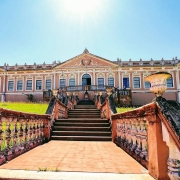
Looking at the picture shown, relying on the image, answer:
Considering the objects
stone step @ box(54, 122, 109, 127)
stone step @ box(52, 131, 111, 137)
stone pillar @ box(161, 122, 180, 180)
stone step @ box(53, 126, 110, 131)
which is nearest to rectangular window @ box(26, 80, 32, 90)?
stone step @ box(54, 122, 109, 127)

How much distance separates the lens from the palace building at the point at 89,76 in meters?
30.1

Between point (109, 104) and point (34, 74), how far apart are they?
26.1 metres

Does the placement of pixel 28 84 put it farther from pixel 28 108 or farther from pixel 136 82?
pixel 136 82

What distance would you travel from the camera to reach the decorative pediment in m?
31.0

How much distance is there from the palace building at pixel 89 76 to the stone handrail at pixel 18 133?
79.6 ft

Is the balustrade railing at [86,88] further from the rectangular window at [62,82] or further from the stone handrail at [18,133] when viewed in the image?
the stone handrail at [18,133]

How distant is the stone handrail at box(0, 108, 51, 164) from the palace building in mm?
24272

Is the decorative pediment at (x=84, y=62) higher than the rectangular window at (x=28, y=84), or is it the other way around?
the decorative pediment at (x=84, y=62)

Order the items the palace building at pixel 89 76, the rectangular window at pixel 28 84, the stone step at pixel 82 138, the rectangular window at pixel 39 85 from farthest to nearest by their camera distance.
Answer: the rectangular window at pixel 28 84
the rectangular window at pixel 39 85
the palace building at pixel 89 76
the stone step at pixel 82 138

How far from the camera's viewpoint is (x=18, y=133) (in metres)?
4.41

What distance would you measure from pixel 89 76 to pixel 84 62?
9.18 ft

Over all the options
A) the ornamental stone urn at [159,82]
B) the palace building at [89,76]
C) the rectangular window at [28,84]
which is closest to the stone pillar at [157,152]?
the ornamental stone urn at [159,82]

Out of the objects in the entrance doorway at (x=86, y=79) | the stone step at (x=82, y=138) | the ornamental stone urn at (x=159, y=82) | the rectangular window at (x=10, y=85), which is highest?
the entrance doorway at (x=86, y=79)

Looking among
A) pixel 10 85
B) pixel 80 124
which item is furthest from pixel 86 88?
pixel 80 124
